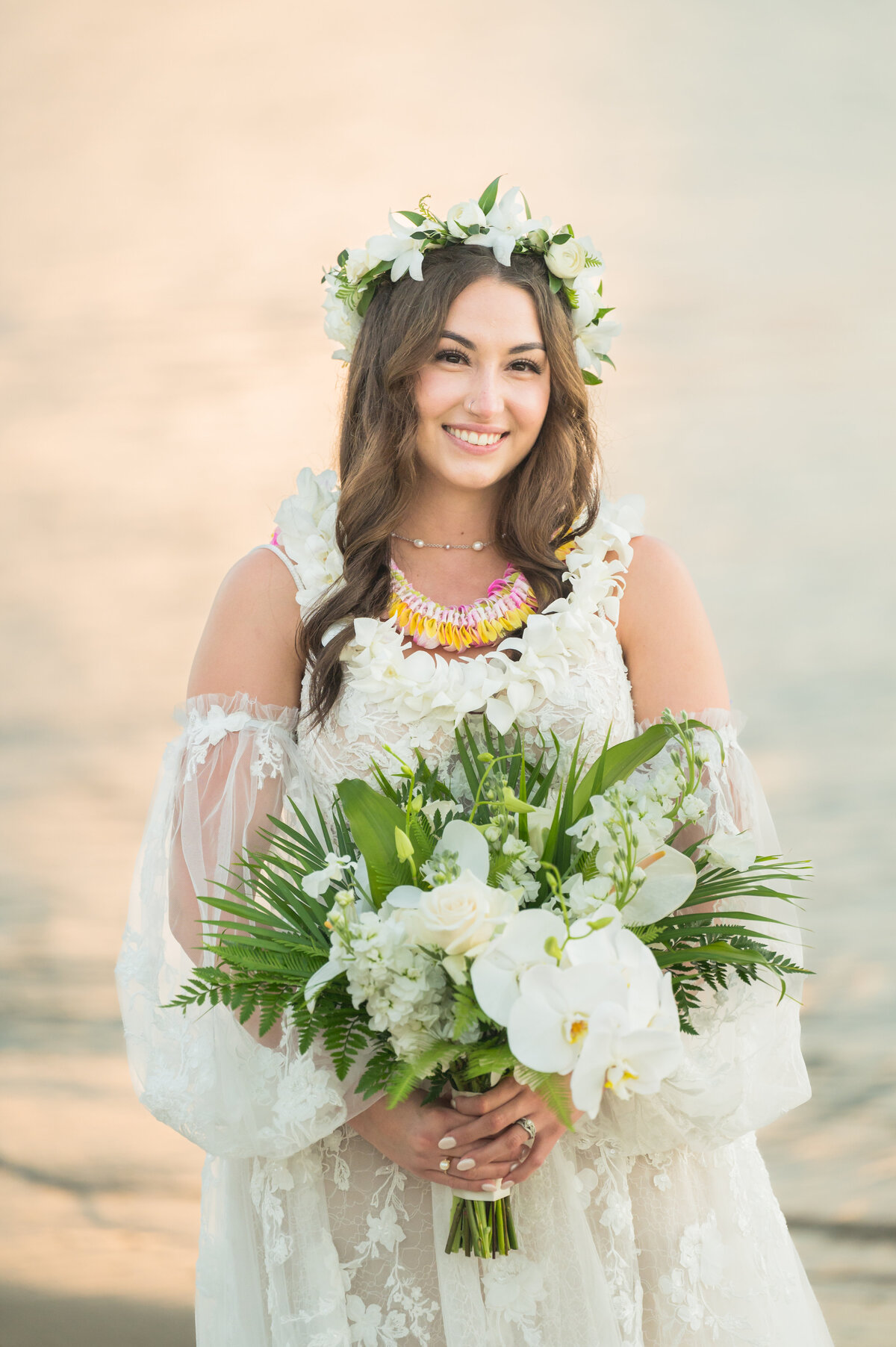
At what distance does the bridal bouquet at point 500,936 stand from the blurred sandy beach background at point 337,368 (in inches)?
75.5

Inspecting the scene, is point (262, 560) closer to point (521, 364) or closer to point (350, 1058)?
point (521, 364)

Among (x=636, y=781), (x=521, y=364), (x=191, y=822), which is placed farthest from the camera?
(x=521, y=364)

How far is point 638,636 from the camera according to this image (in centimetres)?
173

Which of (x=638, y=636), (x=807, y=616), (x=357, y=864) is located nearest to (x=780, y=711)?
(x=807, y=616)

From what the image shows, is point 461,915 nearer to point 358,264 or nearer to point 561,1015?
point 561,1015

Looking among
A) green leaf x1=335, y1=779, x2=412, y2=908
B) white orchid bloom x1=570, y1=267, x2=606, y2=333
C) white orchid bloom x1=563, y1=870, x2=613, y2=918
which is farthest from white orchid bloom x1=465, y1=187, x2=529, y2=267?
white orchid bloom x1=563, y1=870, x2=613, y2=918

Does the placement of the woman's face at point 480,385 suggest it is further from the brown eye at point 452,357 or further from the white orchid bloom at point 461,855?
the white orchid bloom at point 461,855

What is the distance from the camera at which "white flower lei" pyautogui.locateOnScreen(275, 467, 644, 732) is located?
5.28 ft

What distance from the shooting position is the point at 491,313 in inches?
66.5

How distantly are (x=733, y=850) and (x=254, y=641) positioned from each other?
0.74m

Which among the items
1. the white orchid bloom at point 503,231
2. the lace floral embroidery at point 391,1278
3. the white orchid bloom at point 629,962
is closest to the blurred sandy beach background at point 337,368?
the white orchid bloom at point 503,231

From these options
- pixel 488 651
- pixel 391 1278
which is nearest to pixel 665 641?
pixel 488 651

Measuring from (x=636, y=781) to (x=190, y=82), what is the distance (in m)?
2.53

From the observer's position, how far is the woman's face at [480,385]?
1682 mm
